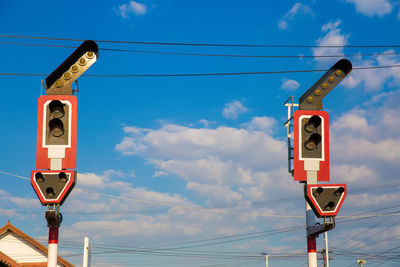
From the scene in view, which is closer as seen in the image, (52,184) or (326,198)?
(52,184)

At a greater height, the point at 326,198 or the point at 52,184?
the point at 52,184

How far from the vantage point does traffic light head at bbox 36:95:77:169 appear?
38.0 feet

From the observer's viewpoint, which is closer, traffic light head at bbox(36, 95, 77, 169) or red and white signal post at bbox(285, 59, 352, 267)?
traffic light head at bbox(36, 95, 77, 169)

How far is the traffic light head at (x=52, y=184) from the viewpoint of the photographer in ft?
36.7

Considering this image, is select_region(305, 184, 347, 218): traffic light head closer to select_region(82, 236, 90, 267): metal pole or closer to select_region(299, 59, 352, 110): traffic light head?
select_region(299, 59, 352, 110): traffic light head

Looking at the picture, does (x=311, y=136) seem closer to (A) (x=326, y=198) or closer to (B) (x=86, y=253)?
(A) (x=326, y=198)

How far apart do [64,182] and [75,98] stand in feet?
6.35

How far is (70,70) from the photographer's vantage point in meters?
12.1

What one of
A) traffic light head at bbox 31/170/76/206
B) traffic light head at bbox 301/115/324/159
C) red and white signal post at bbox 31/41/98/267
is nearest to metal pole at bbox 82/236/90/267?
red and white signal post at bbox 31/41/98/267

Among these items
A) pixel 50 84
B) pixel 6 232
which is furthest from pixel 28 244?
pixel 50 84

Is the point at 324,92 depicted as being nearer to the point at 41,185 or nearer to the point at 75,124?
the point at 75,124

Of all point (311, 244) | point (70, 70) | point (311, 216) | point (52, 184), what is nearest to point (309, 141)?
point (311, 216)

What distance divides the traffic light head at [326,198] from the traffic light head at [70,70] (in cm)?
604

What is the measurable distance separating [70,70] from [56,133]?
1570 mm
